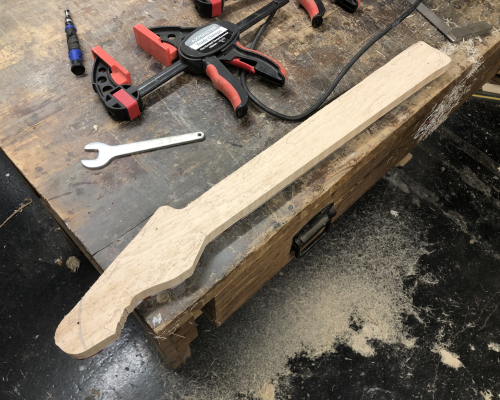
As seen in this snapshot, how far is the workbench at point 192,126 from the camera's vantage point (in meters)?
0.79

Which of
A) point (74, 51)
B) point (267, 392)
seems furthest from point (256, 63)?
point (267, 392)

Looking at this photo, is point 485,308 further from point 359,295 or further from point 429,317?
point 359,295

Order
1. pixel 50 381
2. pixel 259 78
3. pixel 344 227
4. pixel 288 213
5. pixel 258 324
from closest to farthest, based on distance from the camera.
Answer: pixel 288 213 → pixel 259 78 → pixel 50 381 → pixel 258 324 → pixel 344 227

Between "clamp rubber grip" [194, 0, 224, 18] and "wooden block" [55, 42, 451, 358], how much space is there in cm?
47

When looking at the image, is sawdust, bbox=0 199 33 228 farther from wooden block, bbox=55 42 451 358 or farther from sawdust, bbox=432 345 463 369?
sawdust, bbox=432 345 463 369

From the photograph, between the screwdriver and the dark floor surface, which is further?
the dark floor surface

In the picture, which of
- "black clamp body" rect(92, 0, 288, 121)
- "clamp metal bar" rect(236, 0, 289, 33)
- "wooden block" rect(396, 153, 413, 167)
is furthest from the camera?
"wooden block" rect(396, 153, 413, 167)

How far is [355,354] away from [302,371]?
19cm

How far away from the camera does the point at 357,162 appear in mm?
880

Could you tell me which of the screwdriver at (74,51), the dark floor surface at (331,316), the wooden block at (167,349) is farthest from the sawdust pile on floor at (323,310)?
the screwdriver at (74,51)

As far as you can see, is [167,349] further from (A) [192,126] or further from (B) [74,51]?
(B) [74,51]

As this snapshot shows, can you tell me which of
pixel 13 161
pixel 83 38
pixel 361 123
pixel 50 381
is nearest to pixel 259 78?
pixel 361 123

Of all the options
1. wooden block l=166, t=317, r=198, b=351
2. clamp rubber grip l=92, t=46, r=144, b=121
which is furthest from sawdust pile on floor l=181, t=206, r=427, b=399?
clamp rubber grip l=92, t=46, r=144, b=121

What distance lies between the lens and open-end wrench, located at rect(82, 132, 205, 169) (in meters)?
0.84
